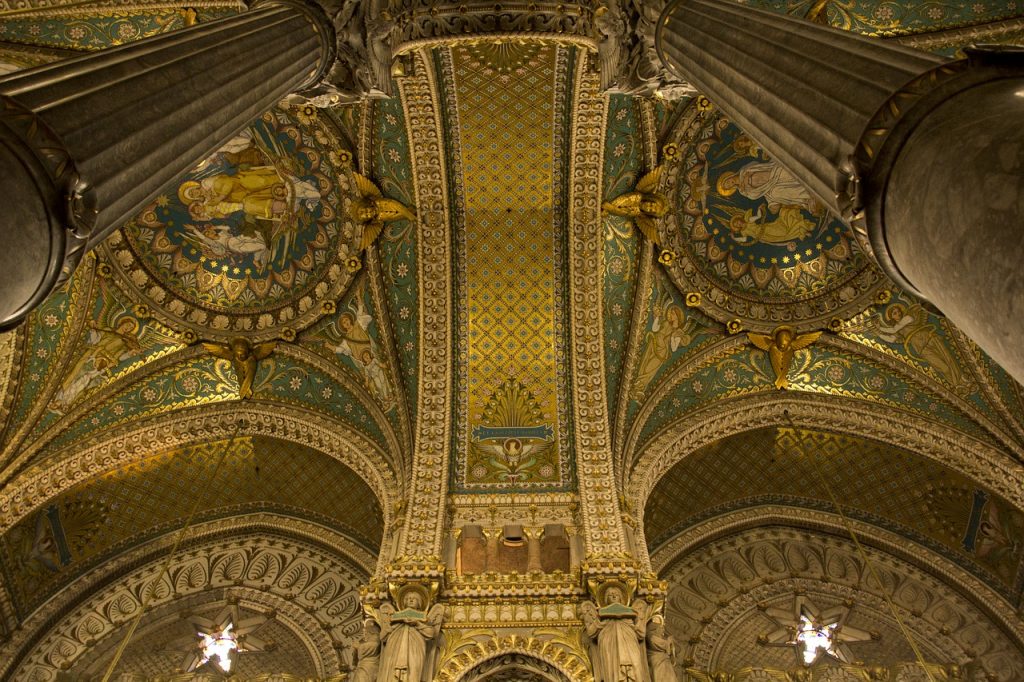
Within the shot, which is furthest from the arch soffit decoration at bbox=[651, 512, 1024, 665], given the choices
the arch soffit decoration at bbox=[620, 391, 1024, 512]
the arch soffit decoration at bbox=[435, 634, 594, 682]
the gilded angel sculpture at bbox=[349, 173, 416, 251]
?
the gilded angel sculpture at bbox=[349, 173, 416, 251]

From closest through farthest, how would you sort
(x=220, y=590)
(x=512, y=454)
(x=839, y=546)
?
(x=512, y=454)
(x=220, y=590)
(x=839, y=546)

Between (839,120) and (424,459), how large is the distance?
6194mm

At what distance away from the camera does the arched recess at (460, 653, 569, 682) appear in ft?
23.6

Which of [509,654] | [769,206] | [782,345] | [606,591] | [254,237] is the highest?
[769,206]

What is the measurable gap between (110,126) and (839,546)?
9390 mm

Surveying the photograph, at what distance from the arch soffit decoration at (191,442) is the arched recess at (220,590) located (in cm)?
117

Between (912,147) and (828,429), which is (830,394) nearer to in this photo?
(828,429)

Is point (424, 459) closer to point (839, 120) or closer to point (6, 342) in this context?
point (6, 342)

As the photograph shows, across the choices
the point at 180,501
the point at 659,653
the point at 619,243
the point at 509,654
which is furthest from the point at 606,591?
the point at 180,501

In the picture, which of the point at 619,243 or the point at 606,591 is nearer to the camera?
the point at 606,591

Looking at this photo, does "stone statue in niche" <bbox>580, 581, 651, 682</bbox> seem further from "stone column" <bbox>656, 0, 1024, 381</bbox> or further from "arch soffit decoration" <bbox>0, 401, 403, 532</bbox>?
"stone column" <bbox>656, 0, 1024, 381</bbox>

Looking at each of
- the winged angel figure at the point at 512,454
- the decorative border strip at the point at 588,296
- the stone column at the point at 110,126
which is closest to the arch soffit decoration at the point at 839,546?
the decorative border strip at the point at 588,296

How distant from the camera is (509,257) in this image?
1005 cm

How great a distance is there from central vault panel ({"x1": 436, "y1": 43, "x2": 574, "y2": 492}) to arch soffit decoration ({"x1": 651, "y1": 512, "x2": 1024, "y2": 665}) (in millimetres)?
2278
